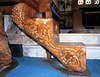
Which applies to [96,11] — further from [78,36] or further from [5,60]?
[5,60]

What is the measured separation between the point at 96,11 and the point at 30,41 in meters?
2.61

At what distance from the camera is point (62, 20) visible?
6887 mm

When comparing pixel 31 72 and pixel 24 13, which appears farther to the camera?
pixel 24 13

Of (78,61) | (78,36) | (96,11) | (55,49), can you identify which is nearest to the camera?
(78,61)

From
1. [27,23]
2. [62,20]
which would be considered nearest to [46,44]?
[27,23]

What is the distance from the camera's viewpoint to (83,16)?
3.71 meters

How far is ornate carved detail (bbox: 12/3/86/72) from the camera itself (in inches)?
51.3

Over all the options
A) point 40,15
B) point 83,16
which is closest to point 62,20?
point 83,16

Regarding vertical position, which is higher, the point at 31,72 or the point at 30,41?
the point at 30,41

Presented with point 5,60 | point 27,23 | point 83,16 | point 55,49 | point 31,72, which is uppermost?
point 83,16

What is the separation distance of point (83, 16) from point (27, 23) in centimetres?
275

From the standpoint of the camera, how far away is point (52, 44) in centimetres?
144

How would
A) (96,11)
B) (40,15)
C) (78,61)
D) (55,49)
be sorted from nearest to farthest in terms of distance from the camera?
(78,61), (55,49), (40,15), (96,11)

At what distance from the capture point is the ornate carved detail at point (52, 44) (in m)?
1.30
